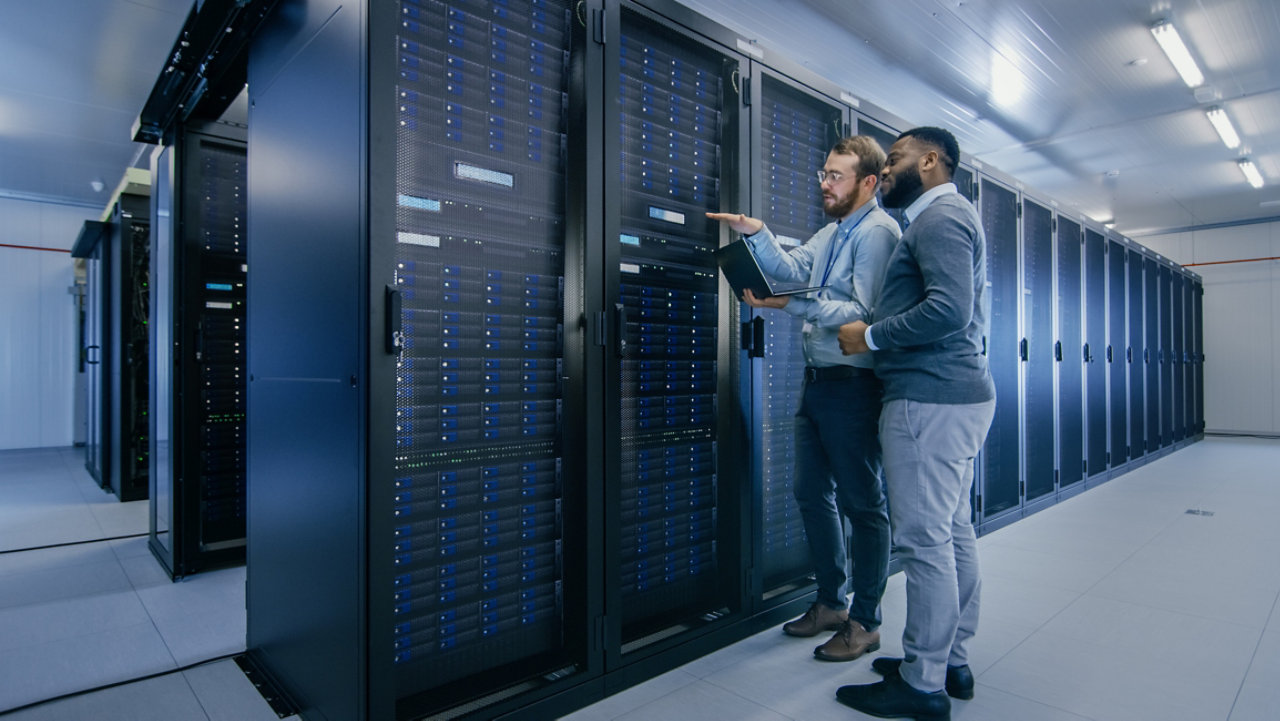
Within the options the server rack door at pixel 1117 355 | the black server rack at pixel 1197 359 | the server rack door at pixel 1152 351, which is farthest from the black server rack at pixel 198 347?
the black server rack at pixel 1197 359

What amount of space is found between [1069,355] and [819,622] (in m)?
3.92

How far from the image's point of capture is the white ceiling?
13.2 ft

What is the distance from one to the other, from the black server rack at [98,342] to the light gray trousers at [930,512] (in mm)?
5896

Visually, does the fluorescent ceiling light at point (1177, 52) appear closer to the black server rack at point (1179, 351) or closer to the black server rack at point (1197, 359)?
the black server rack at point (1179, 351)

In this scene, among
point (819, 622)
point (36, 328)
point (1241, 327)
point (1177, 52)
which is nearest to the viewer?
point (819, 622)

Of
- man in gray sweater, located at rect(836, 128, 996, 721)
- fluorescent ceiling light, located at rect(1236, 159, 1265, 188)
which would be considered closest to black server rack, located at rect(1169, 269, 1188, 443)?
fluorescent ceiling light, located at rect(1236, 159, 1265, 188)

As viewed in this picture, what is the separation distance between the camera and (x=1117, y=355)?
20.2ft

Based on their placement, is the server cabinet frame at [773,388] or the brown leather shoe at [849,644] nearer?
the brown leather shoe at [849,644]

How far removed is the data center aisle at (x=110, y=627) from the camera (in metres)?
1.92

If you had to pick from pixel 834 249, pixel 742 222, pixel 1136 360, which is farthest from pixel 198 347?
pixel 1136 360

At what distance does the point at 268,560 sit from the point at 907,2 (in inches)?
166

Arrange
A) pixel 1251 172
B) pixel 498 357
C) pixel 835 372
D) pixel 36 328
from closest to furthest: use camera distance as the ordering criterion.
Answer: pixel 498 357
pixel 835 372
pixel 1251 172
pixel 36 328

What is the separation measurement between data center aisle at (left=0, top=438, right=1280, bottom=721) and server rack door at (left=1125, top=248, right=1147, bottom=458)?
3086 mm

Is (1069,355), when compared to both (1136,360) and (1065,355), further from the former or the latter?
(1136,360)
